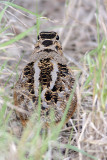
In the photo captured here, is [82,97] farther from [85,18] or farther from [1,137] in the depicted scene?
[85,18]

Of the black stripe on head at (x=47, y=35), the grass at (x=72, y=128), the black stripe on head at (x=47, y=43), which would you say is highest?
the black stripe on head at (x=47, y=35)

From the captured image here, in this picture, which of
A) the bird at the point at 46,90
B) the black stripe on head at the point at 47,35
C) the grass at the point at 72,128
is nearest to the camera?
the grass at the point at 72,128

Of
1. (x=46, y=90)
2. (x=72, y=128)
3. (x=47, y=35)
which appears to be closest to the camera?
(x=46, y=90)

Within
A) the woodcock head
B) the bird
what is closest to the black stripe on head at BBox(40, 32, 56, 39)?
the woodcock head

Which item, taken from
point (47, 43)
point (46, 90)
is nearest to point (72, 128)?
point (46, 90)

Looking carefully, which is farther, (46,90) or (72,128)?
(72,128)

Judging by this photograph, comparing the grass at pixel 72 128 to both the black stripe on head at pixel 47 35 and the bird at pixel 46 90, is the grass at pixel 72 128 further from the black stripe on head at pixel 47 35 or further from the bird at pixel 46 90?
the black stripe on head at pixel 47 35

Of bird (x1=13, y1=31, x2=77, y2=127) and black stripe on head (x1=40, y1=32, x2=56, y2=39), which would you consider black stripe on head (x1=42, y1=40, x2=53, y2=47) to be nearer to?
black stripe on head (x1=40, y1=32, x2=56, y2=39)

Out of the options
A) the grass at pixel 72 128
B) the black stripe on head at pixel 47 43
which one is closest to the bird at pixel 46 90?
the grass at pixel 72 128

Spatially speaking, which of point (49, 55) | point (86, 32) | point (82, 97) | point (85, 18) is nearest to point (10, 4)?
point (49, 55)

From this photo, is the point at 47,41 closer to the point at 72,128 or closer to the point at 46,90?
the point at 46,90

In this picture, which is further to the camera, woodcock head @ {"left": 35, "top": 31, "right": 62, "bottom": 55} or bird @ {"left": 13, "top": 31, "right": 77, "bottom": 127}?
woodcock head @ {"left": 35, "top": 31, "right": 62, "bottom": 55}

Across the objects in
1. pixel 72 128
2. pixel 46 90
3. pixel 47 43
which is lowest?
pixel 72 128
